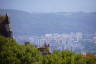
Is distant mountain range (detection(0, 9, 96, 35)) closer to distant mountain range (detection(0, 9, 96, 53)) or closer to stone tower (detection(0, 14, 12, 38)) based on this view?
distant mountain range (detection(0, 9, 96, 53))

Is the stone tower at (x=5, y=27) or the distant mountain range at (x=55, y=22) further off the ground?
A: the stone tower at (x=5, y=27)

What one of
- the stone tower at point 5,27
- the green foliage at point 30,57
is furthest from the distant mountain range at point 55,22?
the green foliage at point 30,57

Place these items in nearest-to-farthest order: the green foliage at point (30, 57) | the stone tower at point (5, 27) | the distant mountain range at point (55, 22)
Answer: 1. the green foliage at point (30, 57)
2. the stone tower at point (5, 27)
3. the distant mountain range at point (55, 22)

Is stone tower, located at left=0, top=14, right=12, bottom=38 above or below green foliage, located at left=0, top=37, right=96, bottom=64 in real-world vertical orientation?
above

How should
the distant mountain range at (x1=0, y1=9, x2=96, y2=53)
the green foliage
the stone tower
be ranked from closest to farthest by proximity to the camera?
the green foliage, the stone tower, the distant mountain range at (x1=0, y1=9, x2=96, y2=53)

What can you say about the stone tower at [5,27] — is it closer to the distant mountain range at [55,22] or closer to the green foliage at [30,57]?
the green foliage at [30,57]

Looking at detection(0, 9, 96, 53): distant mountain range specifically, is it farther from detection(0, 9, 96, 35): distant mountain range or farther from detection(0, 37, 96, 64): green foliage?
detection(0, 37, 96, 64): green foliage

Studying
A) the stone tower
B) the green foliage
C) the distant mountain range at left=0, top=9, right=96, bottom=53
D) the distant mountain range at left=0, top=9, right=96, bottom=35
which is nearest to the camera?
the green foliage

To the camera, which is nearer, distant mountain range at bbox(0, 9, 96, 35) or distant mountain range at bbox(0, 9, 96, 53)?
distant mountain range at bbox(0, 9, 96, 53)

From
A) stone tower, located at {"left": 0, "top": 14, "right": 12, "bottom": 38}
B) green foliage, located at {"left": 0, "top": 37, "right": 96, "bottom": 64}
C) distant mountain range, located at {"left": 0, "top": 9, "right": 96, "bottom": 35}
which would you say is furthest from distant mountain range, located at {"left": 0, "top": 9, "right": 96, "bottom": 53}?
green foliage, located at {"left": 0, "top": 37, "right": 96, "bottom": 64}

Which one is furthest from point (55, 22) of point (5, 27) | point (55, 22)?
point (5, 27)

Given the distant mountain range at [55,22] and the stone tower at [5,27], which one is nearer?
the stone tower at [5,27]

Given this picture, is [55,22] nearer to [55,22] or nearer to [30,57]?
[55,22]

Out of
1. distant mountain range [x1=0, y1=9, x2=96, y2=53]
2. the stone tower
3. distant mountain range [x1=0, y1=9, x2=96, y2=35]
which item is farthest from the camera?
distant mountain range [x1=0, y1=9, x2=96, y2=35]
